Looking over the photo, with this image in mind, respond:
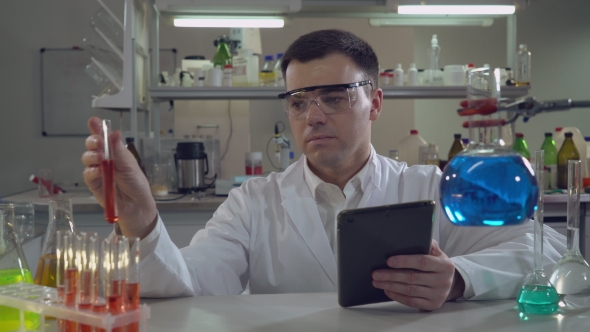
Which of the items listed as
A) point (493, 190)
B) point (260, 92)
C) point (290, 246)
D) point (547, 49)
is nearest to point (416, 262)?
point (493, 190)

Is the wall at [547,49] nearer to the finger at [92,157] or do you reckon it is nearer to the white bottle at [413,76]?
the white bottle at [413,76]

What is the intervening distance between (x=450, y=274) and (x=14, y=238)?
815 millimetres

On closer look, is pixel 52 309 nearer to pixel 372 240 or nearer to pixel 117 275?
pixel 117 275

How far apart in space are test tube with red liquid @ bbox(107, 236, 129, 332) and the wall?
4584 millimetres

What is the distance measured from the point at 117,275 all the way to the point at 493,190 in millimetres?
511

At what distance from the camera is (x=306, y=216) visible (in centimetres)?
165

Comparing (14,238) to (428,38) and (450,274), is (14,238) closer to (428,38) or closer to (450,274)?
(450,274)

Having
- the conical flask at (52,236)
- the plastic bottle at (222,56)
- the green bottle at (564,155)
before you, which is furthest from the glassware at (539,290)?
the plastic bottle at (222,56)

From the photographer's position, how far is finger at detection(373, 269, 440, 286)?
1115 mm

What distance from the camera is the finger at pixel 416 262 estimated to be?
3.71 feet

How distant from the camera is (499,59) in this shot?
4.96 m

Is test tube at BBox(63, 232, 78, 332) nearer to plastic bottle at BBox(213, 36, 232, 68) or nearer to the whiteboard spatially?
plastic bottle at BBox(213, 36, 232, 68)

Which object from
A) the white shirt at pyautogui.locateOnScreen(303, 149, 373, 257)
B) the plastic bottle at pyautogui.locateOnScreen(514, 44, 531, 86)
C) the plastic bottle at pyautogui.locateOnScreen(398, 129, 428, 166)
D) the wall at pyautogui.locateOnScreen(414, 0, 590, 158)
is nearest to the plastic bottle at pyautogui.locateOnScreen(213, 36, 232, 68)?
the plastic bottle at pyautogui.locateOnScreen(398, 129, 428, 166)

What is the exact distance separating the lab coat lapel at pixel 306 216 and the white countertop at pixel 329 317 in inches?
13.8
